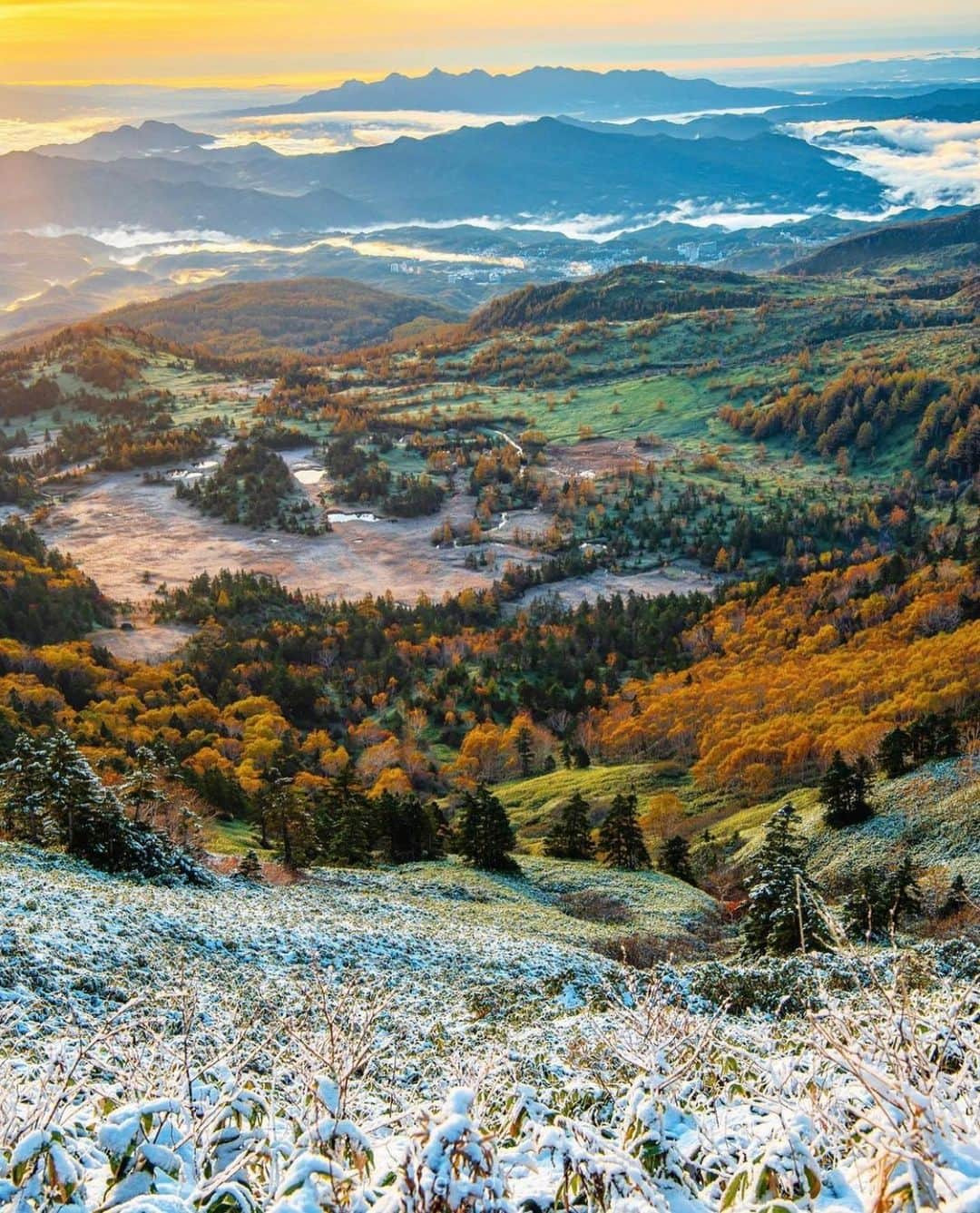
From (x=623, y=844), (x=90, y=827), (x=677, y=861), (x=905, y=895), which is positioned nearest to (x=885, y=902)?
(x=905, y=895)

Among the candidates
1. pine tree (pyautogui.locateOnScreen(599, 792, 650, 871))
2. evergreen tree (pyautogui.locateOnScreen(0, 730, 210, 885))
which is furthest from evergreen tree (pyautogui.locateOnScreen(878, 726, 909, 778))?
evergreen tree (pyautogui.locateOnScreen(0, 730, 210, 885))

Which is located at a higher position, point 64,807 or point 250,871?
point 64,807

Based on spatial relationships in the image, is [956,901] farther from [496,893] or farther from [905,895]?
[496,893]

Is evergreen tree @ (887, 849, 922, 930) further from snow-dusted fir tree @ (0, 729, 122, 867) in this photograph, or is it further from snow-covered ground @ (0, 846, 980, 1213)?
snow-dusted fir tree @ (0, 729, 122, 867)

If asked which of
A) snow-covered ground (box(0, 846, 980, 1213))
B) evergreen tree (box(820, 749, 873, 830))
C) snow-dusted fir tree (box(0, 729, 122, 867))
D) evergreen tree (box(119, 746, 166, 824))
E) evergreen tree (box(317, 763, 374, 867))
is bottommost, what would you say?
evergreen tree (box(317, 763, 374, 867))

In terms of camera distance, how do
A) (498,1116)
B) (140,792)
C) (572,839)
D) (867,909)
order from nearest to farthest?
(498,1116)
(867,909)
(140,792)
(572,839)

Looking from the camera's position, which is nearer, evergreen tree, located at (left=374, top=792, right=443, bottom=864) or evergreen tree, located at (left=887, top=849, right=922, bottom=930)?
evergreen tree, located at (left=887, top=849, right=922, bottom=930)

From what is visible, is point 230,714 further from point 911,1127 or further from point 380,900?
point 911,1127
